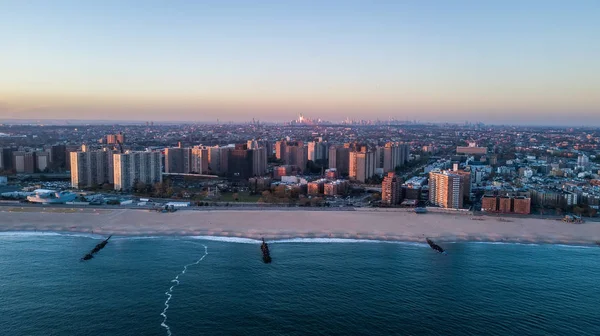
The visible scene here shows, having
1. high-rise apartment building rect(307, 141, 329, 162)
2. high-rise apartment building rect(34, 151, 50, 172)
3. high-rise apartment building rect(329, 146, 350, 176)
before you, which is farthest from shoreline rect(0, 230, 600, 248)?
high-rise apartment building rect(307, 141, 329, 162)

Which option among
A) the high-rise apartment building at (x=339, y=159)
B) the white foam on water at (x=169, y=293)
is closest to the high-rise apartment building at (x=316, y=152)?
the high-rise apartment building at (x=339, y=159)

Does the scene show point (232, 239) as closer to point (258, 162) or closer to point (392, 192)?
point (392, 192)

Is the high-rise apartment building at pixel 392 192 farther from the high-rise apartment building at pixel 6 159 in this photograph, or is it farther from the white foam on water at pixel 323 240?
the high-rise apartment building at pixel 6 159

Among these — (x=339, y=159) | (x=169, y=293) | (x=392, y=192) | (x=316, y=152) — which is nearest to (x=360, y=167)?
(x=339, y=159)

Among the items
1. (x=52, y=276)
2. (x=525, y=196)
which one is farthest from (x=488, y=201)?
(x=52, y=276)

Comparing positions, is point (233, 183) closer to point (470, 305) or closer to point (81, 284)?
point (81, 284)

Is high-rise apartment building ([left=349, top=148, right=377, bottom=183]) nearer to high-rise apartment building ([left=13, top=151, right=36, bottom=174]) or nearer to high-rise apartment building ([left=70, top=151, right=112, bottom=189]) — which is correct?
high-rise apartment building ([left=70, top=151, right=112, bottom=189])
